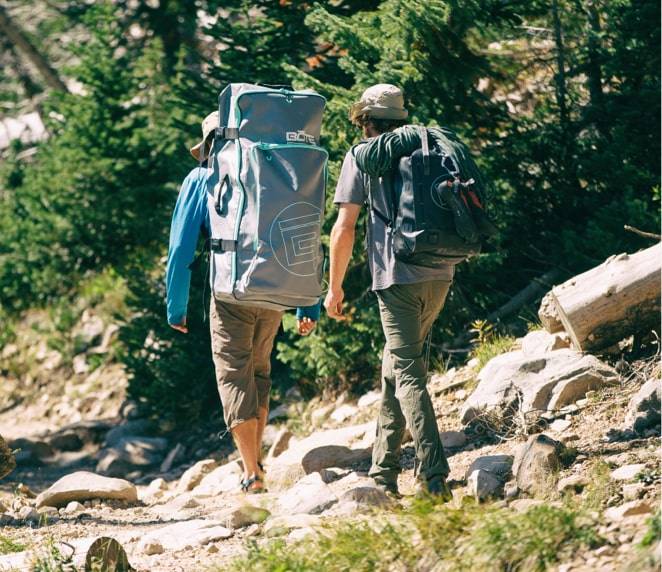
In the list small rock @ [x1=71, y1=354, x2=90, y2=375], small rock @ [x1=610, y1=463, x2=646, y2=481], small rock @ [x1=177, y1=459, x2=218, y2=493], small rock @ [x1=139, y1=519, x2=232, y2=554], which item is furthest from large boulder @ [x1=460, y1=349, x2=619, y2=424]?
small rock @ [x1=71, y1=354, x2=90, y2=375]

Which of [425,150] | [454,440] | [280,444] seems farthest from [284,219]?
[280,444]

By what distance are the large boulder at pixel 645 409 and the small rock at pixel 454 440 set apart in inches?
44.6

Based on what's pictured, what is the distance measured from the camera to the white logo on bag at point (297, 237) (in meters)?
5.81

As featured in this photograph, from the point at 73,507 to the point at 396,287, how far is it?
289cm

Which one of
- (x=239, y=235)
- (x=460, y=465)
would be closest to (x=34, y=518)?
(x=239, y=235)

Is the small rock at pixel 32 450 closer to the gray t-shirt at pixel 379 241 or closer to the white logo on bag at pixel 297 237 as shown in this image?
the white logo on bag at pixel 297 237

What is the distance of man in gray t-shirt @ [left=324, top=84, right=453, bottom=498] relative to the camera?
17.1ft

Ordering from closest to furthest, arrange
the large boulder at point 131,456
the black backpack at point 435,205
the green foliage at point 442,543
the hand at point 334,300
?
the green foliage at point 442,543 → the black backpack at point 435,205 → the hand at point 334,300 → the large boulder at point 131,456

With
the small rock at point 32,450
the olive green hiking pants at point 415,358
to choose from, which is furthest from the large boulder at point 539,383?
the small rock at point 32,450

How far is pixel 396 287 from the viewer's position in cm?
527

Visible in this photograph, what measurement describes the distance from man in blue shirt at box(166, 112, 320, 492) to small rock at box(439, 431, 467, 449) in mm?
1181

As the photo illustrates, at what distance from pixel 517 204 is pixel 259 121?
3236 millimetres

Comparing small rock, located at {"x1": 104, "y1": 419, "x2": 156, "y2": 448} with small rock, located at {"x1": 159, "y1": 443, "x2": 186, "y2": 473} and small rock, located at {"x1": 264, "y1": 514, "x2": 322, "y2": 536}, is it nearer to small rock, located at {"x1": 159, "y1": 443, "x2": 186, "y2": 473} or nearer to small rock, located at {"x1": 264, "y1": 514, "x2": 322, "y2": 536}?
small rock, located at {"x1": 159, "y1": 443, "x2": 186, "y2": 473}

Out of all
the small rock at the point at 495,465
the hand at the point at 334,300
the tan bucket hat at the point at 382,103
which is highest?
the tan bucket hat at the point at 382,103
